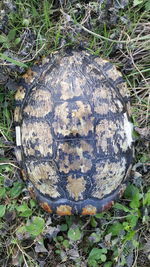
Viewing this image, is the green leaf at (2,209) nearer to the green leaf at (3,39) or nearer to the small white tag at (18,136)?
the small white tag at (18,136)

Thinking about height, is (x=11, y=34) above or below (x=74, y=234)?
above

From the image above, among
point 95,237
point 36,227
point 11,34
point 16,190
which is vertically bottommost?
point 95,237

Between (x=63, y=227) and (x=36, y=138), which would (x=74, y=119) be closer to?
(x=36, y=138)

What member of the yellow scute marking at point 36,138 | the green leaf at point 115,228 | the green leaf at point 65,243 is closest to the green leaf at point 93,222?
the green leaf at point 115,228

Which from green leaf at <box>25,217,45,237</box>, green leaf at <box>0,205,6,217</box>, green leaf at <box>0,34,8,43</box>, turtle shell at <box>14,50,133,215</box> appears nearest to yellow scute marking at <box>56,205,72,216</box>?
turtle shell at <box>14,50,133,215</box>

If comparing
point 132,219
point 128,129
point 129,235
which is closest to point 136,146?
point 128,129

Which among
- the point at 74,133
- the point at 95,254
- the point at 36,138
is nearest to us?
the point at 74,133

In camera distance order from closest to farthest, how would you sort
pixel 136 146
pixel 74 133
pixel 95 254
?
pixel 74 133 < pixel 95 254 < pixel 136 146
